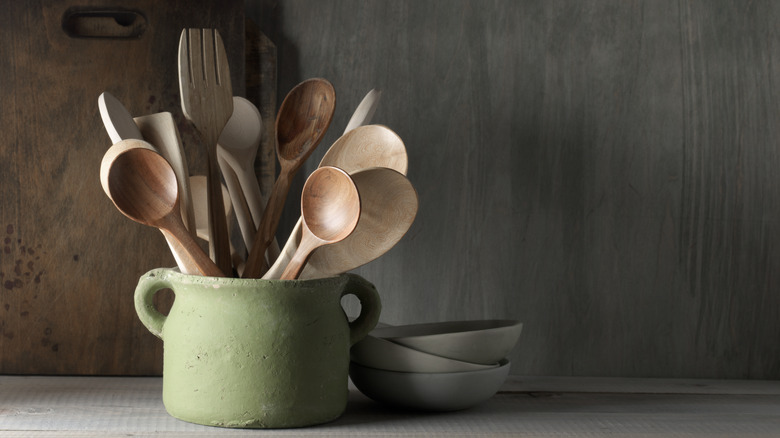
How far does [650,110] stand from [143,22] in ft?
1.96

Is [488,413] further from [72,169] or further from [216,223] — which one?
[72,169]

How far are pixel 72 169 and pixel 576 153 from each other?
58cm

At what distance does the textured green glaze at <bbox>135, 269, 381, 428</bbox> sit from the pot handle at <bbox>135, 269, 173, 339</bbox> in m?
0.02

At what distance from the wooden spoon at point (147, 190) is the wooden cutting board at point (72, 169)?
0.69ft

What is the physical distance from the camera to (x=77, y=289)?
0.81 meters

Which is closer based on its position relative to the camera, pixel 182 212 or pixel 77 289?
pixel 182 212

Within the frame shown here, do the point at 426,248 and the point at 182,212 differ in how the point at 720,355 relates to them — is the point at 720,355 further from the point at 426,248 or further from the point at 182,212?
the point at 182,212

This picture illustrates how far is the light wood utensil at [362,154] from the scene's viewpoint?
0.65 m

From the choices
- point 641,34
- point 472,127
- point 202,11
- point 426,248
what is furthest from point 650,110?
point 202,11

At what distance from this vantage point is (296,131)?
2.34ft

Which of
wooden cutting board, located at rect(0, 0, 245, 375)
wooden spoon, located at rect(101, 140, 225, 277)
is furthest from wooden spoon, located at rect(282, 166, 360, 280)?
wooden cutting board, located at rect(0, 0, 245, 375)

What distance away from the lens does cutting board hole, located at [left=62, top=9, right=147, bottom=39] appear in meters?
0.81

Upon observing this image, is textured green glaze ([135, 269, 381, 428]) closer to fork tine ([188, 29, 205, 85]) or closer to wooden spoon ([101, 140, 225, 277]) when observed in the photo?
wooden spoon ([101, 140, 225, 277])

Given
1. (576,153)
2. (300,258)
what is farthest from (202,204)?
(576,153)
